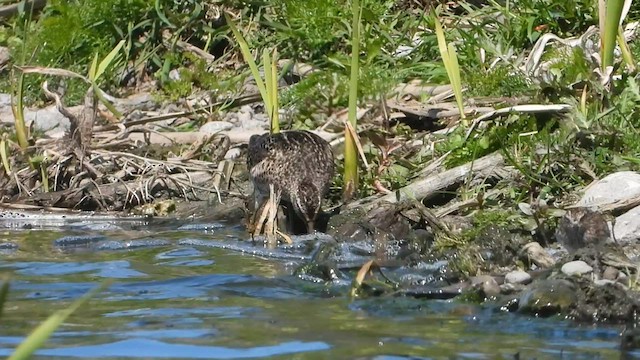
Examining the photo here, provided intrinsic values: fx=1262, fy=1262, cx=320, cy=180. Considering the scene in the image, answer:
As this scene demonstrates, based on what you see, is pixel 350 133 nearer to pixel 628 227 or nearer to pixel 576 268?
pixel 628 227

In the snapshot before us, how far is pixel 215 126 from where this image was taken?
10789mm

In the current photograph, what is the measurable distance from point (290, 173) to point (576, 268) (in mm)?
3159

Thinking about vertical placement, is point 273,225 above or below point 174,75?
below

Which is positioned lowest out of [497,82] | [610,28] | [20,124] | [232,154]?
[232,154]

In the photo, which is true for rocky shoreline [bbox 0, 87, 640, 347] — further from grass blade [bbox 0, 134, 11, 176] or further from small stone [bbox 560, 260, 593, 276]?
grass blade [bbox 0, 134, 11, 176]

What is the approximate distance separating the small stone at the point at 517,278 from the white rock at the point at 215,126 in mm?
4808

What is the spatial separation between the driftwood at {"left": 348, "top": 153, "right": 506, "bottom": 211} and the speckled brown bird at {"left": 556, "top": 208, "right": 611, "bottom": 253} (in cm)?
124

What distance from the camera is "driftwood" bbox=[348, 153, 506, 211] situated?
8.43 meters

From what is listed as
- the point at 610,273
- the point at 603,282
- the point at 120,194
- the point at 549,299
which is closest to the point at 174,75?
the point at 120,194

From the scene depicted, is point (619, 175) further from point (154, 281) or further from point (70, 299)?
point (70, 299)

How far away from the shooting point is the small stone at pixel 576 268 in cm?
610

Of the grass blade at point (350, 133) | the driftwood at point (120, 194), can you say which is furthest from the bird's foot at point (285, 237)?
the driftwood at point (120, 194)

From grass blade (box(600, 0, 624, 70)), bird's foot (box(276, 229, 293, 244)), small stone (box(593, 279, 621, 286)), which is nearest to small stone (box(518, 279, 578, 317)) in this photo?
small stone (box(593, 279, 621, 286))

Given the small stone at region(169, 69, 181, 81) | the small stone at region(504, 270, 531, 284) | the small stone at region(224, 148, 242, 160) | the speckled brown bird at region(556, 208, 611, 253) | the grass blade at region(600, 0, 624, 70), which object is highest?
the grass blade at region(600, 0, 624, 70)
